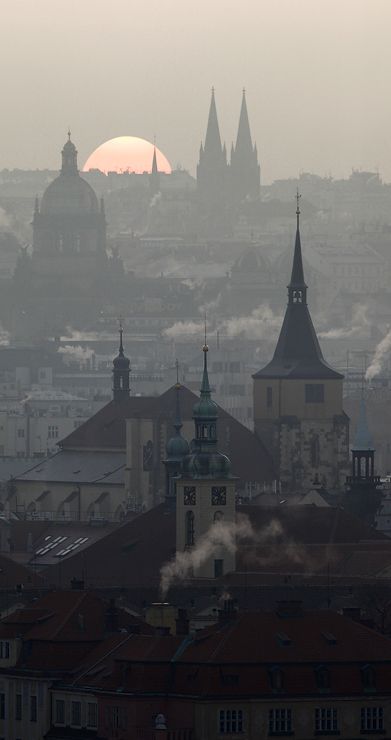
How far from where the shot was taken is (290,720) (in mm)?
76438

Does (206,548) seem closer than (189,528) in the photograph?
Yes

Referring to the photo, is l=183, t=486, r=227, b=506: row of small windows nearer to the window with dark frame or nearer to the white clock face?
the white clock face

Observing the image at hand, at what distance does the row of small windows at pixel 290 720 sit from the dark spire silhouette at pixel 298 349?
51998 mm

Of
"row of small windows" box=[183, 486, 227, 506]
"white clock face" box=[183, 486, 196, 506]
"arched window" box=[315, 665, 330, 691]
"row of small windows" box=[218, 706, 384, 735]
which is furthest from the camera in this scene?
"white clock face" box=[183, 486, 196, 506]

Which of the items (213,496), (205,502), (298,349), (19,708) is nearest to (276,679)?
(19,708)

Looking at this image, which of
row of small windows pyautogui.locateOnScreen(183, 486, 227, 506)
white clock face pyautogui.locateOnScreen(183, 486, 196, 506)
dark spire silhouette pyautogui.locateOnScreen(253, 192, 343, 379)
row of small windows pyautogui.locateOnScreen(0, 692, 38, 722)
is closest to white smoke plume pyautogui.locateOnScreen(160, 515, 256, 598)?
row of small windows pyautogui.locateOnScreen(183, 486, 227, 506)

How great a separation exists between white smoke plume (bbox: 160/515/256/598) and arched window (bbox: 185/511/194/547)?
7.8 inches

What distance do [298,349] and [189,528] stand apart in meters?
25.6

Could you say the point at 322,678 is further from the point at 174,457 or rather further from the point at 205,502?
the point at 174,457

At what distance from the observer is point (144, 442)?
129625 millimetres

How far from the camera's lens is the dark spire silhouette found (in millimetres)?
128625

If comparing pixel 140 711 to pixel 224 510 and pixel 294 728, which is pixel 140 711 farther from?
pixel 224 510

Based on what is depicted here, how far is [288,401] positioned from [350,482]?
976cm

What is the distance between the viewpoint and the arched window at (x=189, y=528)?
10400 centimetres
